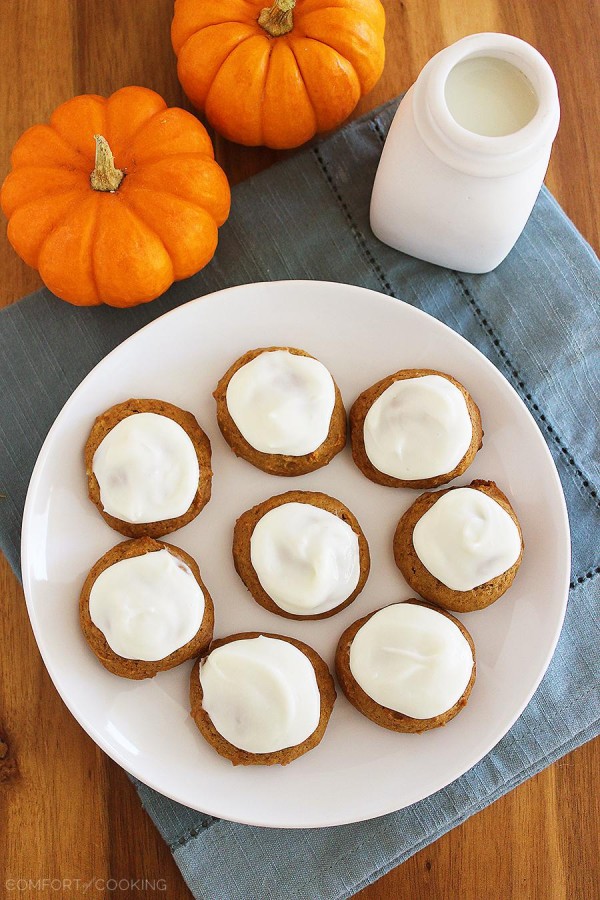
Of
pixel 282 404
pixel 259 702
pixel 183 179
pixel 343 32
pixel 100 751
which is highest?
pixel 343 32

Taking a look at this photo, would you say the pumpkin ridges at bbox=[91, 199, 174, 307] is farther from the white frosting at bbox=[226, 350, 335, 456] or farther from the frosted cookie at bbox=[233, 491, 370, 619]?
the frosted cookie at bbox=[233, 491, 370, 619]

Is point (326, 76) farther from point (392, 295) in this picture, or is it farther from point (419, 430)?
point (419, 430)

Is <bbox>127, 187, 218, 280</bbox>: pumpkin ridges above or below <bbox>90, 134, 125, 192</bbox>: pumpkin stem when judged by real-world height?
below

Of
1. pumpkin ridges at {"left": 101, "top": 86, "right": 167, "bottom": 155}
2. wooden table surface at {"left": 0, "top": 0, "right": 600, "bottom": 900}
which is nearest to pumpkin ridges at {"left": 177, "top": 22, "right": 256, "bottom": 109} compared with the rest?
pumpkin ridges at {"left": 101, "top": 86, "right": 167, "bottom": 155}

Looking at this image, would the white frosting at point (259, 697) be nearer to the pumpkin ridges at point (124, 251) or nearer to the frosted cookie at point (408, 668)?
the frosted cookie at point (408, 668)

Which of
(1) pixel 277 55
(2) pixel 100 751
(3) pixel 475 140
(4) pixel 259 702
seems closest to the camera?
(3) pixel 475 140

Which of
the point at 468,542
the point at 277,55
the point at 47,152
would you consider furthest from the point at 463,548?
the point at 47,152

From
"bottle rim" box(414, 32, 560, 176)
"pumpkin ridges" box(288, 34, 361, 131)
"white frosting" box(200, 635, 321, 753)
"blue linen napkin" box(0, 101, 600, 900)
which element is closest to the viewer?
"bottle rim" box(414, 32, 560, 176)
